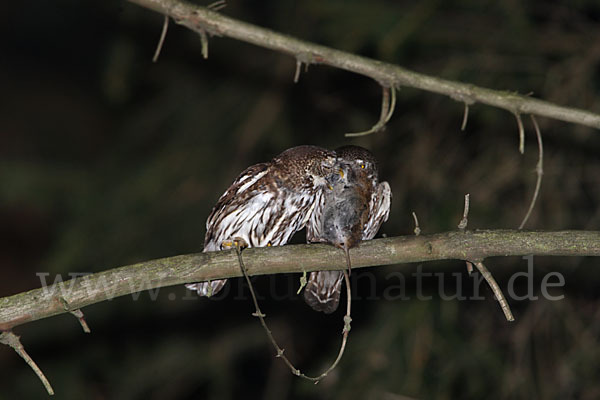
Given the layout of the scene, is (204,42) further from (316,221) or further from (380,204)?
(380,204)

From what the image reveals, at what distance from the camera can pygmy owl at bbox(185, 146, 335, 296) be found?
12.4ft

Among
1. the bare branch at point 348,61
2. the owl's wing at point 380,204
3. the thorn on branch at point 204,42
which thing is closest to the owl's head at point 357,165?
the owl's wing at point 380,204

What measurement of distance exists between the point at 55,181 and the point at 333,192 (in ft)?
10.6

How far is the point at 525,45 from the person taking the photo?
210 inches

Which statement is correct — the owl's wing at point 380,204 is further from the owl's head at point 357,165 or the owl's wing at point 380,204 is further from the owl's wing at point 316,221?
the owl's wing at point 316,221

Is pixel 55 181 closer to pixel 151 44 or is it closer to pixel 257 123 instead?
pixel 151 44

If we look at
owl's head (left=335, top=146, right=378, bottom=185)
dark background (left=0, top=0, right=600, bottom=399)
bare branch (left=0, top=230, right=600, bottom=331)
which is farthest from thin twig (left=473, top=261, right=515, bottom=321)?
dark background (left=0, top=0, right=600, bottom=399)

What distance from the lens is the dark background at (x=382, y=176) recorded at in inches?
204

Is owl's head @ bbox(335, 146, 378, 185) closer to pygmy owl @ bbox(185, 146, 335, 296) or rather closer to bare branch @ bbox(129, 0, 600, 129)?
pygmy owl @ bbox(185, 146, 335, 296)

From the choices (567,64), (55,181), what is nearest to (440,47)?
(567,64)

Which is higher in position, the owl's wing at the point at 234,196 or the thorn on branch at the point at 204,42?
the thorn on branch at the point at 204,42

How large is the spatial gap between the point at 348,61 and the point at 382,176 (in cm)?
211

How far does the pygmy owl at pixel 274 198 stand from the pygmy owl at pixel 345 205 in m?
0.08

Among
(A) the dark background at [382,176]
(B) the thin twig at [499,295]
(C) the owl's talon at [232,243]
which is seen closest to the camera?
(B) the thin twig at [499,295]
